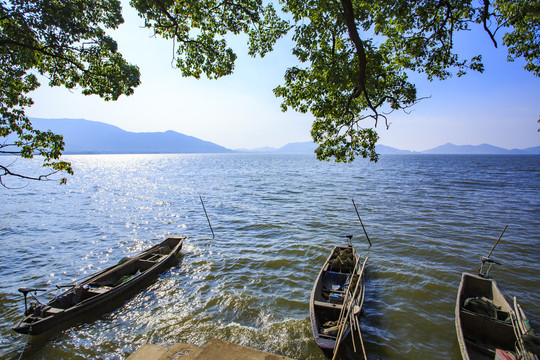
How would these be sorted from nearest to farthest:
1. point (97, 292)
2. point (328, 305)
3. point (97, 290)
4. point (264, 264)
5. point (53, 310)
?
point (328, 305)
point (53, 310)
point (97, 292)
point (97, 290)
point (264, 264)

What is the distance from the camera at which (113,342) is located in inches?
375

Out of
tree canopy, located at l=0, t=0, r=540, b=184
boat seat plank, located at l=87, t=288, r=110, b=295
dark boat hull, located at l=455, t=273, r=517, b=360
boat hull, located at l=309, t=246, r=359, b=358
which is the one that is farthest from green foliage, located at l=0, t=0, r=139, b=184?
dark boat hull, located at l=455, t=273, r=517, b=360

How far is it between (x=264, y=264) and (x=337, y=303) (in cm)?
603

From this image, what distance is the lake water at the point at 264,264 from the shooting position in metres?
9.60

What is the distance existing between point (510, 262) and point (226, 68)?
61.6ft

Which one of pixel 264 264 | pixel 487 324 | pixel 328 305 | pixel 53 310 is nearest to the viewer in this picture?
pixel 487 324

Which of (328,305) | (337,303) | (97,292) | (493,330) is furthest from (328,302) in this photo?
(97,292)

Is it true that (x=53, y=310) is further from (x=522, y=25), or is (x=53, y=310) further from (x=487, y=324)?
(x=522, y=25)

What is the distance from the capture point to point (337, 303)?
9945 millimetres

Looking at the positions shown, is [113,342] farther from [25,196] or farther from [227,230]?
[25,196]

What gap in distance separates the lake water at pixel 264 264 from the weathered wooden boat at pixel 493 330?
880mm

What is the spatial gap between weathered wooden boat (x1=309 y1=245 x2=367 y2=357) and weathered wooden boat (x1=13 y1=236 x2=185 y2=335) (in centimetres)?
871

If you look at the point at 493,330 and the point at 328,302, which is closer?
the point at 493,330

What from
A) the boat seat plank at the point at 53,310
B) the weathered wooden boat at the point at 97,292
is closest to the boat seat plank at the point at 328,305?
the weathered wooden boat at the point at 97,292
